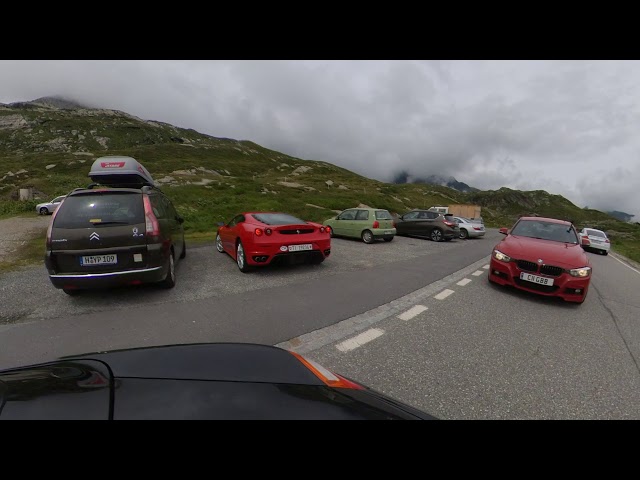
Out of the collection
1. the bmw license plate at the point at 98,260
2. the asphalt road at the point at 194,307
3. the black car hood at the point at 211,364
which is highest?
the black car hood at the point at 211,364

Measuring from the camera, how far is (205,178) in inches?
1372

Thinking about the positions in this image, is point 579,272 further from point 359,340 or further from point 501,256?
point 359,340

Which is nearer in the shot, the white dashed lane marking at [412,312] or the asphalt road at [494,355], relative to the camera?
the asphalt road at [494,355]

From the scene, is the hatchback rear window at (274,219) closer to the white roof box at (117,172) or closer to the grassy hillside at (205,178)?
the white roof box at (117,172)

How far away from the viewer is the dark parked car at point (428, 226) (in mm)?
13430

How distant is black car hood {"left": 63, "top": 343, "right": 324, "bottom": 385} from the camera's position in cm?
133

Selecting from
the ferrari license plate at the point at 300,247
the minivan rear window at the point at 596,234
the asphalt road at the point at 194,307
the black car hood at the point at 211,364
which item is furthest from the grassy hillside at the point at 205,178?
the black car hood at the point at 211,364

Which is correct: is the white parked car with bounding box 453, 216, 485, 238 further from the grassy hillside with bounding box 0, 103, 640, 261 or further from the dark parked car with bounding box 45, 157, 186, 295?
the dark parked car with bounding box 45, 157, 186, 295

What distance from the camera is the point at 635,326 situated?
4.15 m

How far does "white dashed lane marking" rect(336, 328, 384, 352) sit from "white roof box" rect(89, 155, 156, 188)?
7820 millimetres

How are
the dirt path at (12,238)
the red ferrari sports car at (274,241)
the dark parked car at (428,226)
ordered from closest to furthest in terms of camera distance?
1. the red ferrari sports car at (274,241)
2. the dirt path at (12,238)
3. the dark parked car at (428,226)

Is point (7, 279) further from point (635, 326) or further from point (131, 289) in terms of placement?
point (635, 326)

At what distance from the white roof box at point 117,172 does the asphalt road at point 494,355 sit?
8.05m
